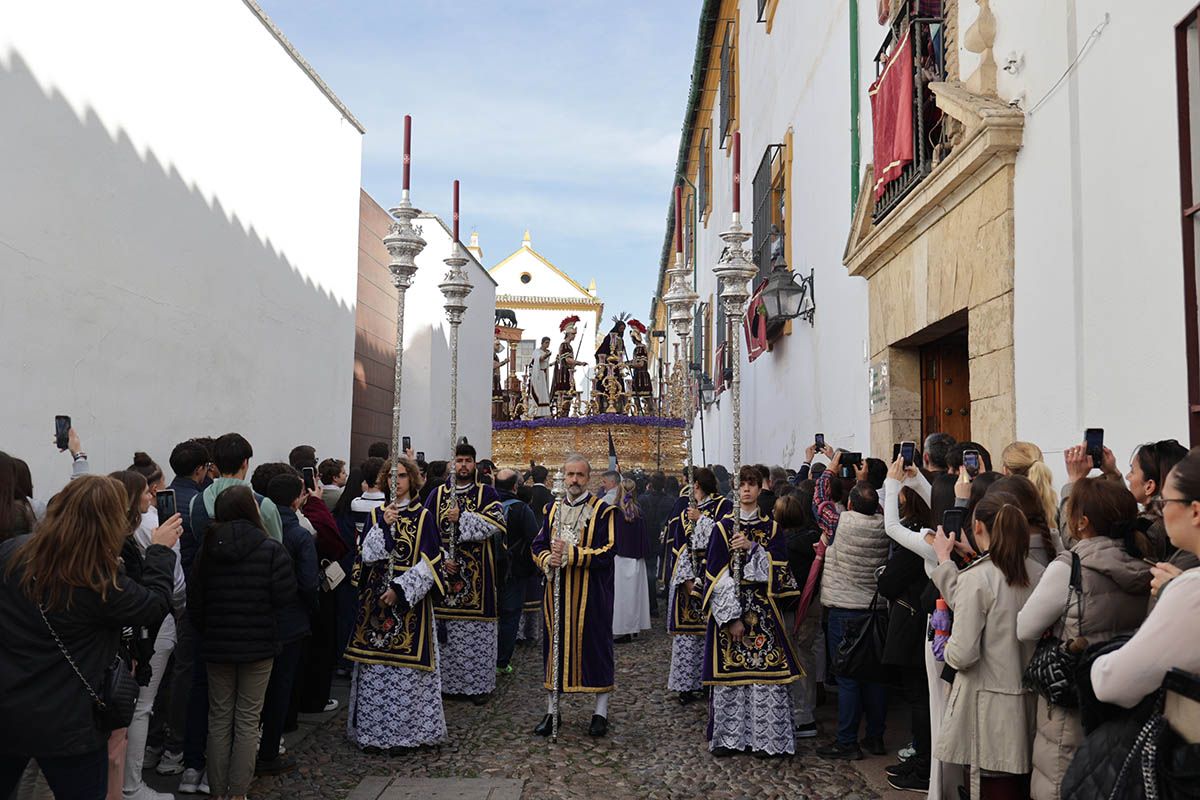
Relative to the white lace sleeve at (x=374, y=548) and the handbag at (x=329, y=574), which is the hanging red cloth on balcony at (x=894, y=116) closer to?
the white lace sleeve at (x=374, y=548)

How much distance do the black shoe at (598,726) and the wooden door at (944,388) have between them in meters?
3.74

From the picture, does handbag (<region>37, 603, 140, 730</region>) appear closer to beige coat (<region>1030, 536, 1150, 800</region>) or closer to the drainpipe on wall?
beige coat (<region>1030, 536, 1150, 800</region>)

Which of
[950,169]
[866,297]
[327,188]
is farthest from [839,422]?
[327,188]

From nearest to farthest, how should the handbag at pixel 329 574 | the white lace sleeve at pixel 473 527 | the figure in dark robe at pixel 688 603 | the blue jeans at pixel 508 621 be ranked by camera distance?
the handbag at pixel 329 574 < the figure in dark robe at pixel 688 603 < the white lace sleeve at pixel 473 527 < the blue jeans at pixel 508 621

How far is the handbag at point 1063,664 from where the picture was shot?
3.20 m

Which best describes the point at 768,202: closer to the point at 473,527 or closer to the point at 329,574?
the point at 473,527

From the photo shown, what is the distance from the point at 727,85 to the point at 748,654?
14.8m

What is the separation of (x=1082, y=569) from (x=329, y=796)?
147 inches

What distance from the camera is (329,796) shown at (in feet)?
16.5

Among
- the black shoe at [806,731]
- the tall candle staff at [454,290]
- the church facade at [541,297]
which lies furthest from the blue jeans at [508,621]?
the church facade at [541,297]

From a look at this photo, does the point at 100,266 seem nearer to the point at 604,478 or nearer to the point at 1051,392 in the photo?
the point at 604,478

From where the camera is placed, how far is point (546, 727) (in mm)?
6199

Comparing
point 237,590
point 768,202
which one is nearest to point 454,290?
point 237,590

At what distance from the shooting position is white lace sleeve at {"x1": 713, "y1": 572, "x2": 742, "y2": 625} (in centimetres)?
573
